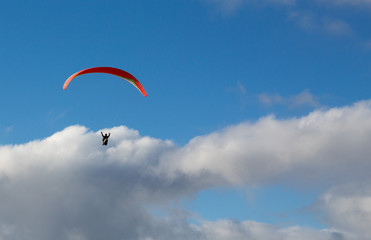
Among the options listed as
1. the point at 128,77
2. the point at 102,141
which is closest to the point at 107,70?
the point at 128,77

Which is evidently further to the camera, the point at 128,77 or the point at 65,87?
the point at 128,77

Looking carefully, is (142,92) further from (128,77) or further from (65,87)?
(65,87)

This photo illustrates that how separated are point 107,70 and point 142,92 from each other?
722 centimetres

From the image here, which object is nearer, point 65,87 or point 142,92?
point 65,87

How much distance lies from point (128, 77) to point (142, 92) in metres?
3.60

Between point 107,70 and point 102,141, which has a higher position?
point 107,70

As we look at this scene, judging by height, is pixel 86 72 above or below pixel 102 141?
above

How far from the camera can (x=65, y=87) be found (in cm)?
7838

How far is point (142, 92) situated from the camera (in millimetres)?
85562

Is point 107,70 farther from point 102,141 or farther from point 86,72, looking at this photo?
point 102,141

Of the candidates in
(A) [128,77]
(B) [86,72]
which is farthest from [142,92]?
(B) [86,72]

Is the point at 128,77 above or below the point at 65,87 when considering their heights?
above

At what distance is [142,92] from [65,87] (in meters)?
13.8

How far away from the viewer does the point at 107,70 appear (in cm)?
8319
